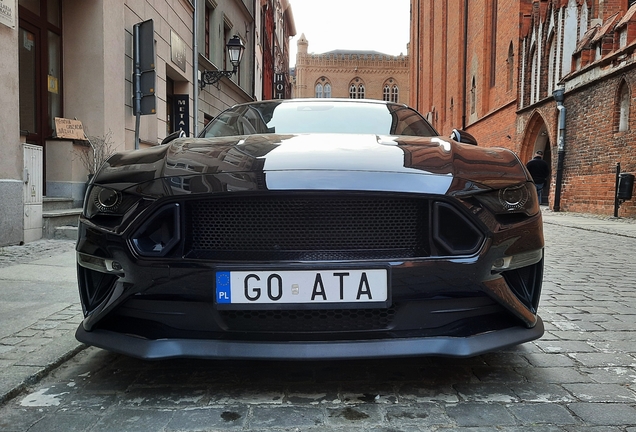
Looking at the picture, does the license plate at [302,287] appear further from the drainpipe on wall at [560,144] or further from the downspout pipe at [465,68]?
the downspout pipe at [465,68]

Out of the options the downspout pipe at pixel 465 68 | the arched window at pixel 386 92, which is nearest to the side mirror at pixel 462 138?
the downspout pipe at pixel 465 68

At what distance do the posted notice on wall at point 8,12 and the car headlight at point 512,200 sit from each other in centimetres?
564

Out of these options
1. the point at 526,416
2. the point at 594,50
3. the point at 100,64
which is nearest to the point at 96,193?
the point at 526,416

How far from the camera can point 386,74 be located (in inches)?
3014

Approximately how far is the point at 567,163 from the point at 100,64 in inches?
498

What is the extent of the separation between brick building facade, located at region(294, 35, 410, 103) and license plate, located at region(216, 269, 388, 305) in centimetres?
7574

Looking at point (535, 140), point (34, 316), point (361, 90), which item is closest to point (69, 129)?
point (34, 316)

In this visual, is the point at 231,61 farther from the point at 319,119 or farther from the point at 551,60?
the point at 319,119

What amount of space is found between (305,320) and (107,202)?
89 cm

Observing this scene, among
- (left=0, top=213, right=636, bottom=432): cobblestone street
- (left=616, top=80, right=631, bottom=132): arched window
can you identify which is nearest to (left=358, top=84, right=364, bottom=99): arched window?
(left=616, top=80, right=631, bottom=132): arched window

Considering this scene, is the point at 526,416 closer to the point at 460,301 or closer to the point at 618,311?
the point at 460,301

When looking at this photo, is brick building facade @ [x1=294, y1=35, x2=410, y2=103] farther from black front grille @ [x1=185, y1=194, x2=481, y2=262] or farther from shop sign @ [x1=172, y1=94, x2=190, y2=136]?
black front grille @ [x1=185, y1=194, x2=481, y2=262]

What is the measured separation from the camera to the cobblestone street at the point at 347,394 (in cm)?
187

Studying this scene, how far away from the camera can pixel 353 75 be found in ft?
252
